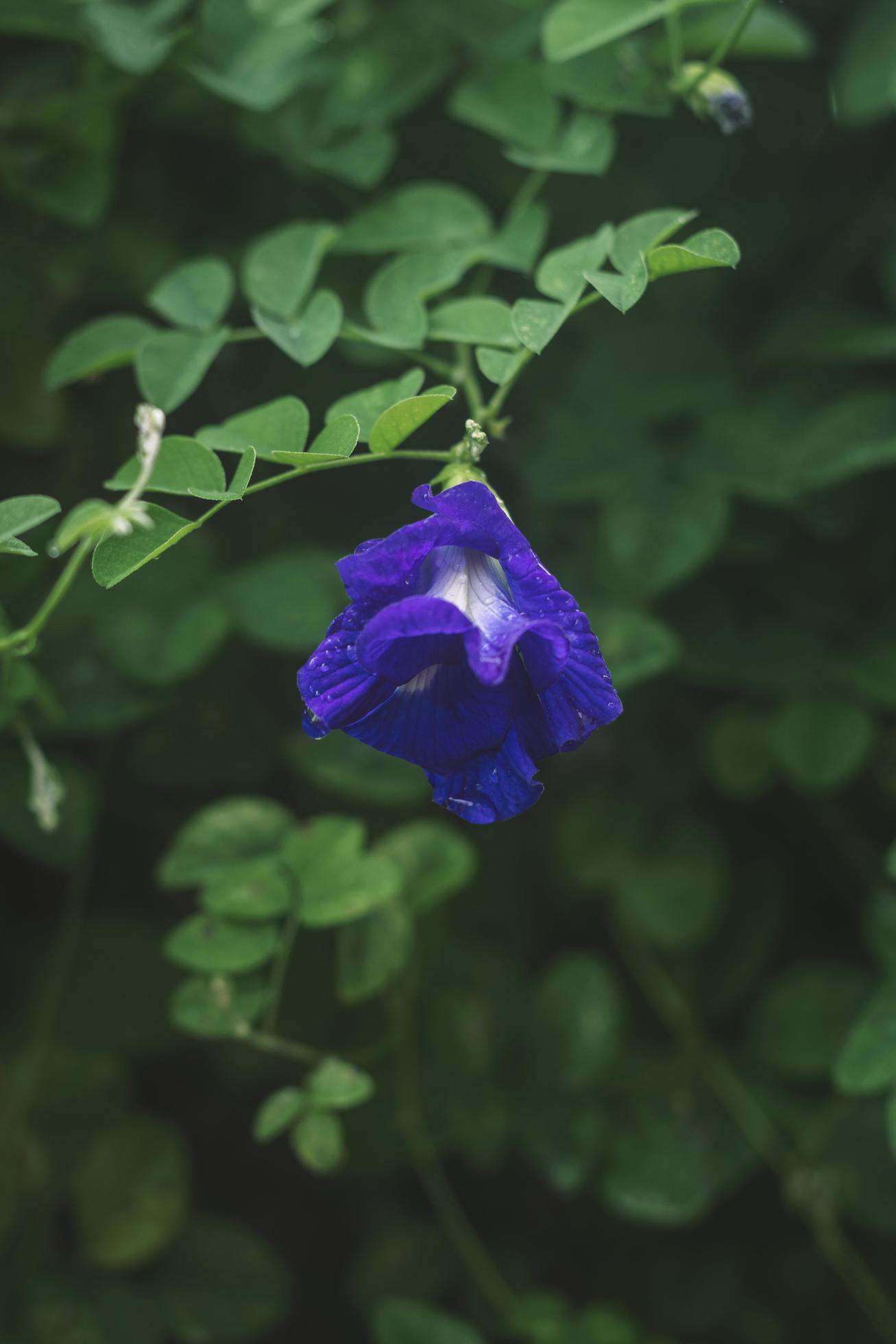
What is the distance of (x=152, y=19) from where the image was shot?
115 centimetres

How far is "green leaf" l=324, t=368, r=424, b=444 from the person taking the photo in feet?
2.63

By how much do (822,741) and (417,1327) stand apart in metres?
0.74

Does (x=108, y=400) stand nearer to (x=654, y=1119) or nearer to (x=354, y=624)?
(x=354, y=624)

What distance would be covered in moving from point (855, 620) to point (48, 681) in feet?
2.93

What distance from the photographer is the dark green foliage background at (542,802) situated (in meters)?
1.22

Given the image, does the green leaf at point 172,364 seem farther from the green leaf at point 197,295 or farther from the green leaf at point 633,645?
the green leaf at point 633,645

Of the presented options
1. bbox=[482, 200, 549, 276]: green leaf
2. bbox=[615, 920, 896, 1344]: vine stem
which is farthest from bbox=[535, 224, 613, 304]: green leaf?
bbox=[615, 920, 896, 1344]: vine stem

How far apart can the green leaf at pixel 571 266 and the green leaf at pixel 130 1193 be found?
100 cm

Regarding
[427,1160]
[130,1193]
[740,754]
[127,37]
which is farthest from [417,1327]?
[127,37]

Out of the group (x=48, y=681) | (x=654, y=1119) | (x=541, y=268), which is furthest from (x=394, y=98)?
(x=654, y=1119)

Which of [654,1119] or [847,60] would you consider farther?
[654,1119]

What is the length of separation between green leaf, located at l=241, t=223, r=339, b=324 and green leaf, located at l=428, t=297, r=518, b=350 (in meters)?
0.15

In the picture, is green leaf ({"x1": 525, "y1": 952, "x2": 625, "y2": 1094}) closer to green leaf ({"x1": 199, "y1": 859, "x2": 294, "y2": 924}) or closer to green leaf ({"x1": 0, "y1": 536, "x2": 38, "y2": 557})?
green leaf ({"x1": 199, "y1": 859, "x2": 294, "y2": 924})

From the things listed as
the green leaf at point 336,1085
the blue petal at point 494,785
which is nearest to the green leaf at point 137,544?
the blue petal at point 494,785
